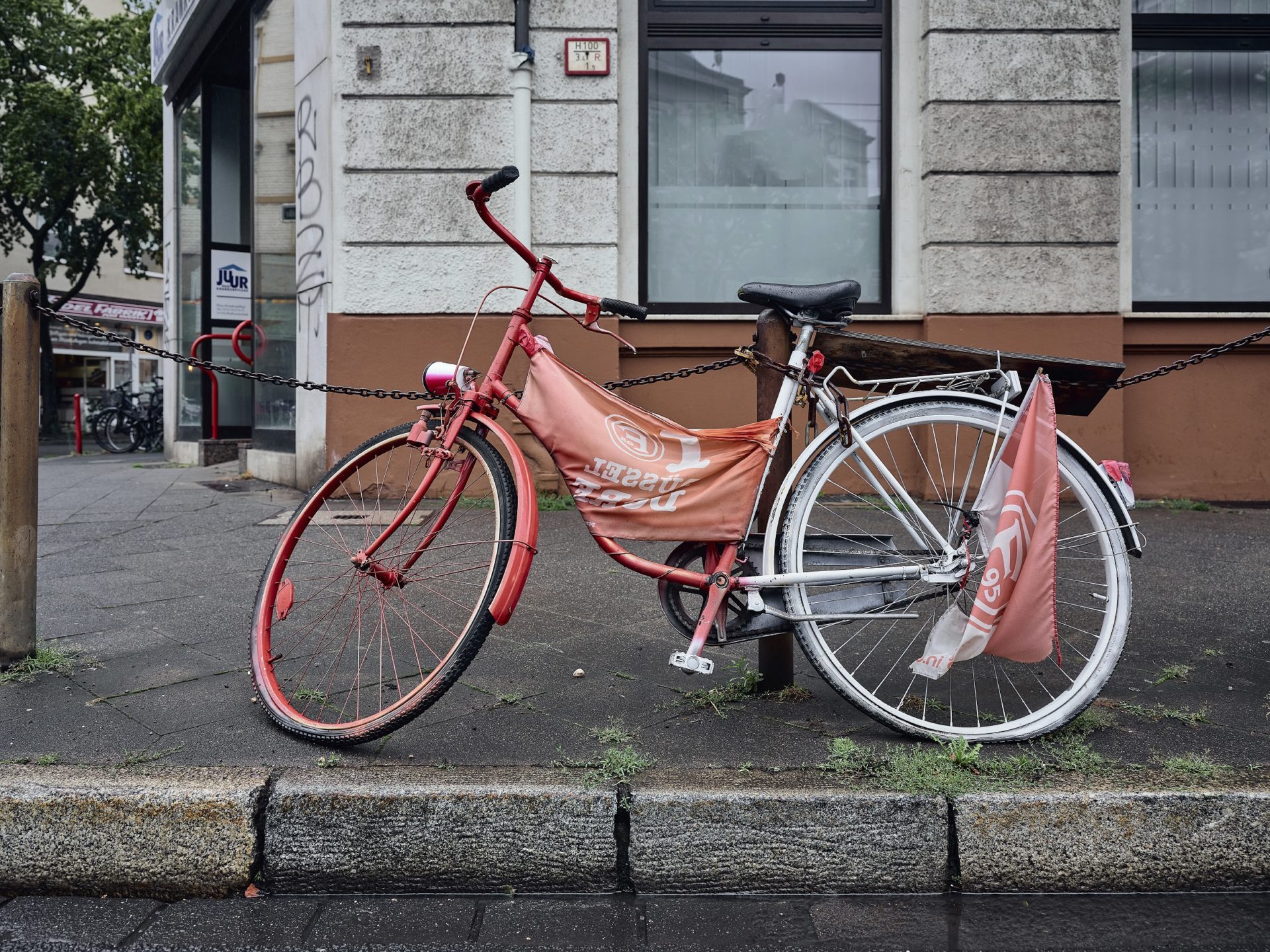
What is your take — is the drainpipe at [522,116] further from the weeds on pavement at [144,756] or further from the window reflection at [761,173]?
the weeds on pavement at [144,756]

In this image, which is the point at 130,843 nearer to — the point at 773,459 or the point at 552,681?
the point at 552,681

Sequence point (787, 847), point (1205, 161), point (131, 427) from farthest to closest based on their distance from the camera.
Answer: point (131, 427)
point (1205, 161)
point (787, 847)

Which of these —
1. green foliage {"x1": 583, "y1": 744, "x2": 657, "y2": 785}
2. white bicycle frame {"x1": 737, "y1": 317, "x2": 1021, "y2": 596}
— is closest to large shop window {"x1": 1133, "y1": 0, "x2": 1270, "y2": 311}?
white bicycle frame {"x1": 737, "y1": 317, "x2": 1021, "y2": 596}

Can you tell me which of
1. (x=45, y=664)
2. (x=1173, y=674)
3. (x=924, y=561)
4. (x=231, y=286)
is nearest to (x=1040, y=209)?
(x=1173, y=674)

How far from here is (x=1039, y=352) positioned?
682cm

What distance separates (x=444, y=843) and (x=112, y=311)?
113 feet

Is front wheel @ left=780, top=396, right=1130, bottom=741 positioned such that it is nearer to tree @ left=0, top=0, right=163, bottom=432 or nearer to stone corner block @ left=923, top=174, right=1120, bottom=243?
stone corner block @ left=923, top=174, right=1120, bottom=243

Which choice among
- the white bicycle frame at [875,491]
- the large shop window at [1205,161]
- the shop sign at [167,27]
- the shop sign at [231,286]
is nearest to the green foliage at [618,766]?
the white bicycle frame at [875,491]

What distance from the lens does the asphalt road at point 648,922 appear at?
6.81ft

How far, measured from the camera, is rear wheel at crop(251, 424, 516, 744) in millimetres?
2621

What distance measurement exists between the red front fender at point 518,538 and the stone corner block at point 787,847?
2.05ft

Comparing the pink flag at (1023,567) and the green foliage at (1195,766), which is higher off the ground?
the pink flag at (1023,567)

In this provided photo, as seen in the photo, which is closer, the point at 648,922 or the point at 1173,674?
the point at 648,922

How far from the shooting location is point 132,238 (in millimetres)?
24125
